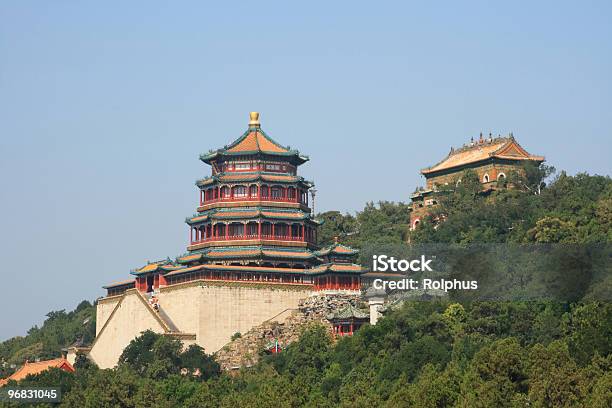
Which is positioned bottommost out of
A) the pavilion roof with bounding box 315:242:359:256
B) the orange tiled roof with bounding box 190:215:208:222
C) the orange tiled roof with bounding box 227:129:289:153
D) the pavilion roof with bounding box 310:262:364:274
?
the pavilion roof with bounding box 310:262:364:274

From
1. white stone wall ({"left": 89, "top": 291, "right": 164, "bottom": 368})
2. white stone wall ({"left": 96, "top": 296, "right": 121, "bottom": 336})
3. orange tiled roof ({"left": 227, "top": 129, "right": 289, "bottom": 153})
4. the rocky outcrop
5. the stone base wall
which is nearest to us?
the rocky outcrop

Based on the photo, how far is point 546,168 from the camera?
412 ft

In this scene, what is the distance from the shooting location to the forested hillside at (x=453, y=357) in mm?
75188

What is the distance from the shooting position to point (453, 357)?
89.7m

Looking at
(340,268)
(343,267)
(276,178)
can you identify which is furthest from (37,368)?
(343,267)

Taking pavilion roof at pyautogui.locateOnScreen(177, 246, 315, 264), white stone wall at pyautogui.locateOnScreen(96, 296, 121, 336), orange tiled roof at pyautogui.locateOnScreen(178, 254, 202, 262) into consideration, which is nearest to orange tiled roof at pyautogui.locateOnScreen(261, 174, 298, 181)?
pavilion roof at pyautogui.locateOnScreen(177, 246, 315, 264)

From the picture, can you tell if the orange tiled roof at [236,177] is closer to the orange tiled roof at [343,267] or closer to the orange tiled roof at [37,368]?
the orange tiled roof at [343,267]

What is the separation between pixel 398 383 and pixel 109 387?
19361mm

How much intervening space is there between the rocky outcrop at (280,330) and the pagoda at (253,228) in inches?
68.7

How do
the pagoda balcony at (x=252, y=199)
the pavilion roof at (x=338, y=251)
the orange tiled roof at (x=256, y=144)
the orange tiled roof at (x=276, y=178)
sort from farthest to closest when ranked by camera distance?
the orange tiled roof at (x=256, y=144)
the pagoda balcony at (x=252, y=199)
the orange tiled roof at (x=276, y=178)
the pavilion roof at (x=338, y=251)

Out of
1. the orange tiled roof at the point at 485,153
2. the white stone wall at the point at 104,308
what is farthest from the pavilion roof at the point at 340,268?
the orange tiled roof at the point at 485,153

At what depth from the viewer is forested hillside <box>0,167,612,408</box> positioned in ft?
247

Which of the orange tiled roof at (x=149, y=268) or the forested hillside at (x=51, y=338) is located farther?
the forested hillside at (x=51, y=338)

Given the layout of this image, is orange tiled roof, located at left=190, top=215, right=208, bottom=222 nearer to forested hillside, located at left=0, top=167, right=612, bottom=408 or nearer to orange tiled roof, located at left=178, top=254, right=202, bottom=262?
orange tiled roof, located at left=178, top=254, right=202, bottom=262
